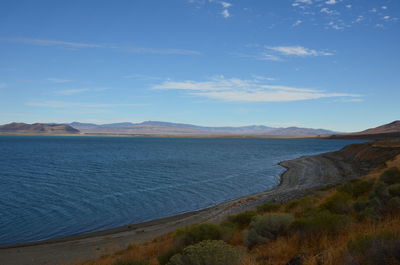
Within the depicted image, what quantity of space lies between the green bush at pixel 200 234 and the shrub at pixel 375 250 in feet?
17.6

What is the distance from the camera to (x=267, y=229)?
30.9 ft

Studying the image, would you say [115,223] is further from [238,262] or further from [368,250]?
[368,250]

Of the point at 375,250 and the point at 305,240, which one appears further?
the point at 305,240

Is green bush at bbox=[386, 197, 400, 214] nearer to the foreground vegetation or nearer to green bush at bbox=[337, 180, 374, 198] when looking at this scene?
the foreground vegetation

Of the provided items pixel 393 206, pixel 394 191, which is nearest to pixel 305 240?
pixel 393 206

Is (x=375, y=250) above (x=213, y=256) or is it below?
above

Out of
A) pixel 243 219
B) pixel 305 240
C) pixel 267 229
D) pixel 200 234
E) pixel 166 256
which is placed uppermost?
pixel 305 240

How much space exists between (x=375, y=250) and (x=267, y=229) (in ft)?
14.7

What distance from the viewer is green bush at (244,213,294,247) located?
9.02 m

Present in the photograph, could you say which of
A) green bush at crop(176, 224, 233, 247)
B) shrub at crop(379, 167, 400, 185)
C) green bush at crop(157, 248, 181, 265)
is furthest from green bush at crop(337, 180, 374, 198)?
green bush at crop(157, 248, 181, 265)

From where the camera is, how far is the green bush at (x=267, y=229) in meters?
9.02

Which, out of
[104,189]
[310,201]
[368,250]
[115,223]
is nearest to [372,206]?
[310,201]

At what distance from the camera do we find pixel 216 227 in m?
10.7

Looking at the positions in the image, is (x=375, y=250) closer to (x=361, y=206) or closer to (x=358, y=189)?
(x=361, y=206)
